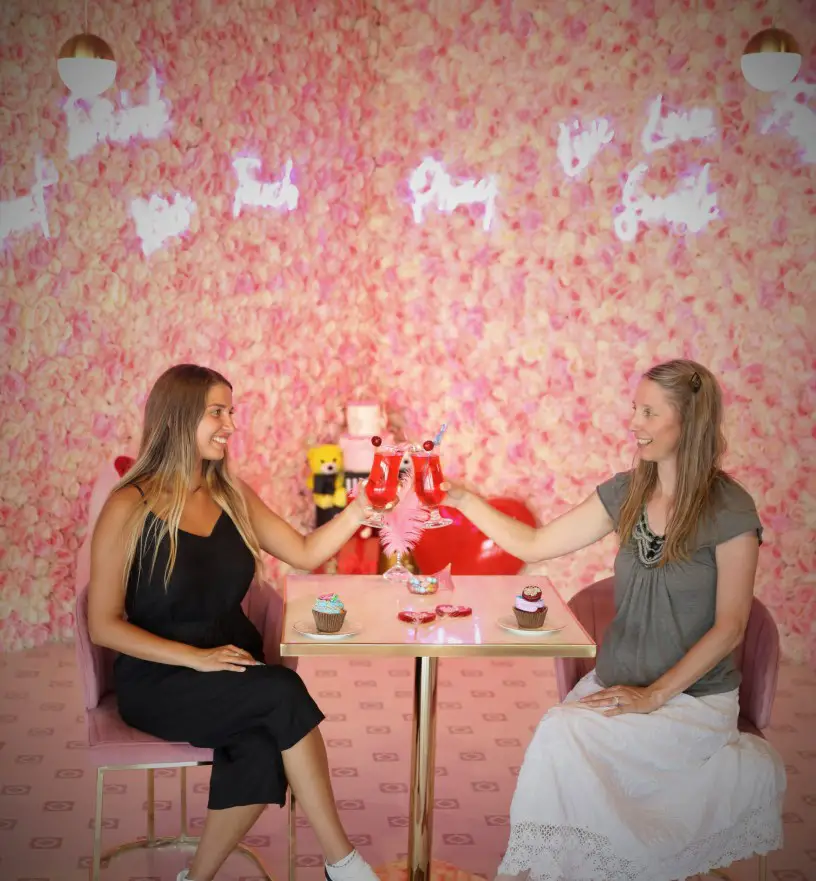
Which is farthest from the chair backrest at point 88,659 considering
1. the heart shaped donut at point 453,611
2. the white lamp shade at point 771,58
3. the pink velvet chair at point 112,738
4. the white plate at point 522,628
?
the white lamp shade at point 771,58

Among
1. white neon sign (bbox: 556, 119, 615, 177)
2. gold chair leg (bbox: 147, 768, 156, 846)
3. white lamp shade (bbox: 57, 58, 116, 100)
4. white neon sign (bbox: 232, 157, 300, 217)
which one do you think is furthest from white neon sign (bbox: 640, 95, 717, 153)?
gold chair leg (bbox: 147, 768, 156, 846)

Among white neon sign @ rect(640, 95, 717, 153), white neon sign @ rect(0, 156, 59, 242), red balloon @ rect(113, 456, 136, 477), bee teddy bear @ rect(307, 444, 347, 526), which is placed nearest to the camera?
red balloon @ rect(113, 456, 136, 477)

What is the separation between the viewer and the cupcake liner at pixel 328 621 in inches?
98.9

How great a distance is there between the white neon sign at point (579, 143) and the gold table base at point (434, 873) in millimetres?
3051

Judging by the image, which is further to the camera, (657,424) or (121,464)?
(121,464)

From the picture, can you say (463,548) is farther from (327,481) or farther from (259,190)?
(259,190)

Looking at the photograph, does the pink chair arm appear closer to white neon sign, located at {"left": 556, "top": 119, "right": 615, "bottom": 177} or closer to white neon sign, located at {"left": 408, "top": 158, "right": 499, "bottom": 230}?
white neon sign, located at {"left": 408, "top": 158, "right": 499, "bottom": 230}

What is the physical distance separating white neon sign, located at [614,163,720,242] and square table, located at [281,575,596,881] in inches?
87.8

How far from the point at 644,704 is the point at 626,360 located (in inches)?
99.3

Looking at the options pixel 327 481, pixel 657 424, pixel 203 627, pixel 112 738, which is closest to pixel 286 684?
pixel 203 627

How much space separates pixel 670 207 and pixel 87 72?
7.98ft

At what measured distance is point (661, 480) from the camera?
2822mm

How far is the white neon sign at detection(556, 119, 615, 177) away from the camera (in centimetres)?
477

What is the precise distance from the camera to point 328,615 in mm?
2510
